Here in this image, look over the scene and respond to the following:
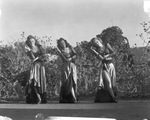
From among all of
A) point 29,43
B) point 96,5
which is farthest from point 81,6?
point 29,43

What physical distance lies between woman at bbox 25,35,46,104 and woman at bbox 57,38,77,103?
2.21 feet

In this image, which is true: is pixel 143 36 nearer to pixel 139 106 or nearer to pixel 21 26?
pixel 139 106

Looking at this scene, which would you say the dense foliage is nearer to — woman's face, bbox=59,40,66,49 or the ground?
woman's face, bbox=59,40,66,49

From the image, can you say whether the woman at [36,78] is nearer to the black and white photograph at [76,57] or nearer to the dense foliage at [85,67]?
the black and white photograph at [76,57]

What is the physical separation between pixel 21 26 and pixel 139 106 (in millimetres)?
5208

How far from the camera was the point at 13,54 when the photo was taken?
1252 cm

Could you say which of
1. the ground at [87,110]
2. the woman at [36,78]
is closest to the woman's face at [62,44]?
the woman at [36,78]

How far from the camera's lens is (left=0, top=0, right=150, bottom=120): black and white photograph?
938 centimetres

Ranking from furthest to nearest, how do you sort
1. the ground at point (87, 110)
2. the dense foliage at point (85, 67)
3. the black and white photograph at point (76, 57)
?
the dense foliage at point (85, 67) → the black and white photograph at point (76, 57) → the ground at point (87, 110)

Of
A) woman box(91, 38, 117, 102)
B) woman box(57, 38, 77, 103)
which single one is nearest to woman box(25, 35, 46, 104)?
woman box(57, 38, 77, 103)

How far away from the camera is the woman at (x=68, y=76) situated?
9.80 metres

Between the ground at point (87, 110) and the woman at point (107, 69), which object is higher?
the woman at point (107, 69)

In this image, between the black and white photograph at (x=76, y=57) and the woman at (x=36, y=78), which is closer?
the black and white photograph at (x=76, y=57)

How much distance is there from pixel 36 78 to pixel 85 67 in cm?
184
